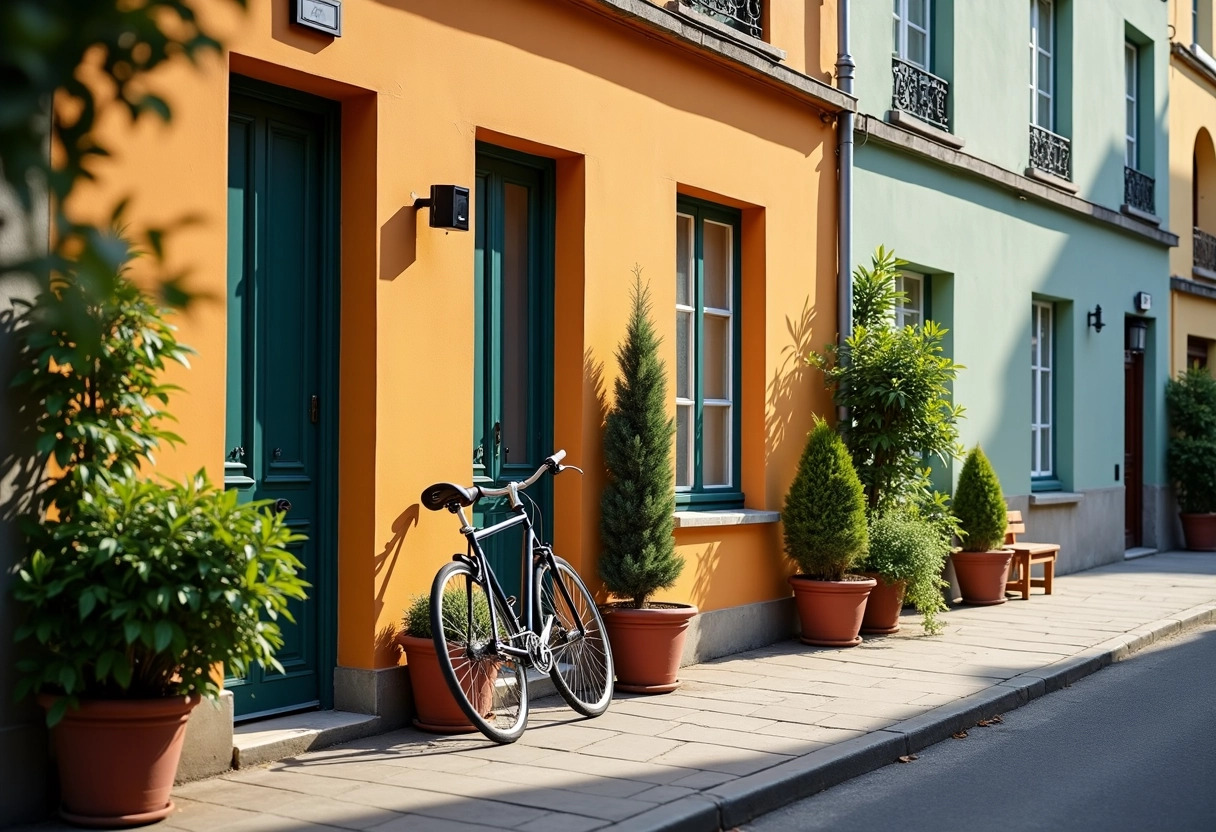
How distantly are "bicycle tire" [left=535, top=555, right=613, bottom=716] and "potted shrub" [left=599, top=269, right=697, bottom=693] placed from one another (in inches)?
9.5

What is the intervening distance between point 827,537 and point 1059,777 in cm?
342

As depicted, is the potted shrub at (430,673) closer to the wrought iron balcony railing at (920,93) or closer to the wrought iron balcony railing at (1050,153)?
the wrought iron balcony railing at (920,93)

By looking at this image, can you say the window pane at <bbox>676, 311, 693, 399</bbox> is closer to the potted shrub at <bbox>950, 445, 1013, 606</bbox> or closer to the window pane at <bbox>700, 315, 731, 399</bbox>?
the window pane at <bbox>700, 315, 731, 399</bbox>

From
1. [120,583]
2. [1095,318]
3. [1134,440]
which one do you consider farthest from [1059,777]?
[1134,440]

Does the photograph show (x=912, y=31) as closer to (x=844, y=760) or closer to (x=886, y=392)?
(x=886, y=392)

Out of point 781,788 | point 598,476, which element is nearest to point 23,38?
point 781,788

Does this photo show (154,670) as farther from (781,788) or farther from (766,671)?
(766,671)

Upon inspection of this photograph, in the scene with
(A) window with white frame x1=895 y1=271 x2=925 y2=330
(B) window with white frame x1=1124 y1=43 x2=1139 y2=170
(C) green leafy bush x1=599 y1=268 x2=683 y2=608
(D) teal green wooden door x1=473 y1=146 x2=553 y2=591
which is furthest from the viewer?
(B) window with white frame x1=1124 y1=43 x2=1139 y2=170

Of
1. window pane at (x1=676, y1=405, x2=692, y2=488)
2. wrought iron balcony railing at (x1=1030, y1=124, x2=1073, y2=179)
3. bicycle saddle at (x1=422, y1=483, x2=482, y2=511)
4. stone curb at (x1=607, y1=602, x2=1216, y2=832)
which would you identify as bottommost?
stone curb at (x1=607, y1=602, x2=1216, y2=832)

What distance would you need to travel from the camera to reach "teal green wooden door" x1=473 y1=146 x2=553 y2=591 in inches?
315

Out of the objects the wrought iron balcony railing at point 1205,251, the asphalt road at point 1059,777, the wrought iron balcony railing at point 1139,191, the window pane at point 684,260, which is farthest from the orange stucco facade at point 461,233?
the wrought iron balcony railing at point 1205,251

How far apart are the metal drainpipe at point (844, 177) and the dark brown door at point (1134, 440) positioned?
8.70 m

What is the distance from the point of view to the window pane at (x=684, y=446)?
31.3 ft

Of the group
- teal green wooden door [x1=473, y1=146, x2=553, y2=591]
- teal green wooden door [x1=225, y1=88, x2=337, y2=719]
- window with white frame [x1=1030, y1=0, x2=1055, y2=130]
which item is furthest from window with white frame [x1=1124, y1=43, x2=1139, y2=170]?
teal green wooden door [x1=225, y1=88, x2=337, y2=719]
